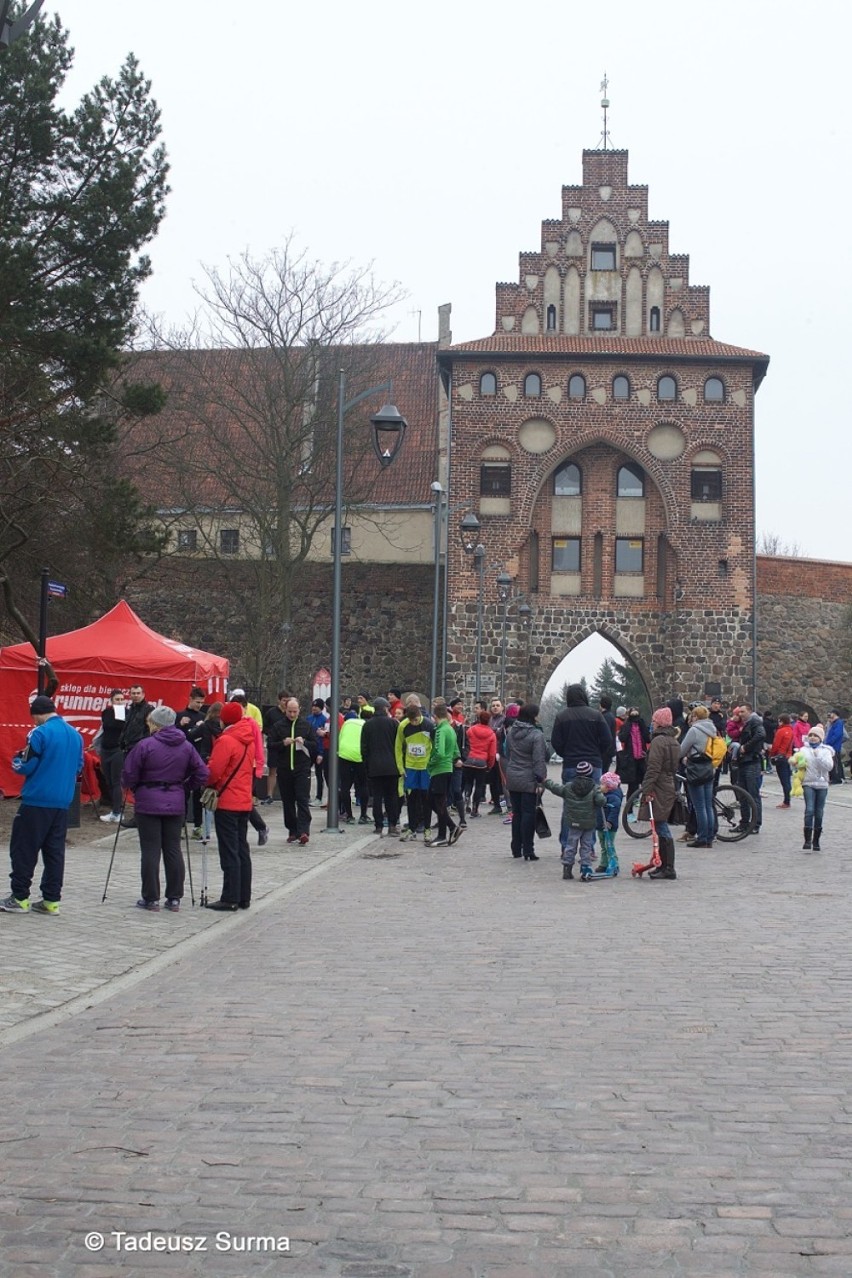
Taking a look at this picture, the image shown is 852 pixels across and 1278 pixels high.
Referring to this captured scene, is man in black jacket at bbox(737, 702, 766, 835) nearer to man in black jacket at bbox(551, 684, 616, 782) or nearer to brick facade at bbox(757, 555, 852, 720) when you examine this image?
man in black jacket at bbox(551, 684, 616, 782)

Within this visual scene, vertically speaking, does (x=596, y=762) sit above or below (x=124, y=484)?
below

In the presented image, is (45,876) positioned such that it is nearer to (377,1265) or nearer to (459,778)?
(377,1265)

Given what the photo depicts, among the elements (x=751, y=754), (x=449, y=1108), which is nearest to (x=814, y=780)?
(x=751, y=754)

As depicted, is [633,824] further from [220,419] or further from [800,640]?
[800,640]

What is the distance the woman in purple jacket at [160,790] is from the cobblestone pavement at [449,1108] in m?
1.46

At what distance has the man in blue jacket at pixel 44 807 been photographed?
38.9ft

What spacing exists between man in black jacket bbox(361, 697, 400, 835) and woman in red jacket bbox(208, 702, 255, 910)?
299 inches

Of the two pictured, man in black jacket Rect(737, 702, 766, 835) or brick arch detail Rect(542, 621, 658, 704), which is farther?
brick arch detail Rect(542, 621, 658, 704)

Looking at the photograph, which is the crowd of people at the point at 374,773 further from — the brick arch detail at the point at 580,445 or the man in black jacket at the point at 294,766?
the brick arch detail at the point at 580,445

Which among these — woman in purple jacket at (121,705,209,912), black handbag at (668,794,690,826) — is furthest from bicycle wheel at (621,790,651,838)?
woman in purple jacket at (121,705,209,912)

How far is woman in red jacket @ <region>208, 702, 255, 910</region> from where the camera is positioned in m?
12.8

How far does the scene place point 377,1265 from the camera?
4270 mm

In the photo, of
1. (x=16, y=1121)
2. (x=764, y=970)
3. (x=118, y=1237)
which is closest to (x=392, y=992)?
(x=764, y=970)

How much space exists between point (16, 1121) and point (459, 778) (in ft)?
58.0
